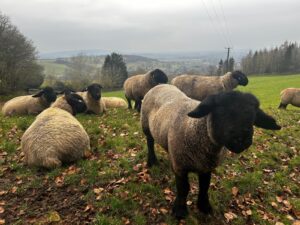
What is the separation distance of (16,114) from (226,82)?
11131mm

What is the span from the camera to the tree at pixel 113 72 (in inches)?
3039

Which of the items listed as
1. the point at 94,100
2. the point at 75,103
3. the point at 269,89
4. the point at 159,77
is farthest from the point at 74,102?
the point at 269,89

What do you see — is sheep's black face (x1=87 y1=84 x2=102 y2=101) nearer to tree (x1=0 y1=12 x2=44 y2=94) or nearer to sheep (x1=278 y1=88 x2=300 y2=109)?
sheep (x1=278 y1=88 x2=300 y2=109)

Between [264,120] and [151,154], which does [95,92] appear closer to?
[151,154]

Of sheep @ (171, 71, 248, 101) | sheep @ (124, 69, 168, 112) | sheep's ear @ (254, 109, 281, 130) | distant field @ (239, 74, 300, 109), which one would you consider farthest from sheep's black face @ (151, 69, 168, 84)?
distant field @ (239, 74, 300, 109)

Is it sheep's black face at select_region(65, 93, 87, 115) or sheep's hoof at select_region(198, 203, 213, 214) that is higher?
sheep's black face at select_region(65, 93, 87, 115)

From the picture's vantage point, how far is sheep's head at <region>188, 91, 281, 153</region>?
14.6ft

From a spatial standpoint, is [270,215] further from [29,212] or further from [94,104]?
[94,104]

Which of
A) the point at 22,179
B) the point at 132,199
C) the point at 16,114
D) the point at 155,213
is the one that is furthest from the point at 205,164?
the point at 16,114

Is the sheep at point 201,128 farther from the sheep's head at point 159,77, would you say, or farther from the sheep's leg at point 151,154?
the sheep's head at point 159,77

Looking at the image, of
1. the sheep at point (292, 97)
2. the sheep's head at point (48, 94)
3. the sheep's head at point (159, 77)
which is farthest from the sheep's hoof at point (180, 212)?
the sheep at point (292, 97)

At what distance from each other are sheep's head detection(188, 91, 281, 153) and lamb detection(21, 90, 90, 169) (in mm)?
4872

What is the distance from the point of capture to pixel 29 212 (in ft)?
20.9

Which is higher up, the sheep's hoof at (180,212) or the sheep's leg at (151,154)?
the sheep's leg at (151,154)
